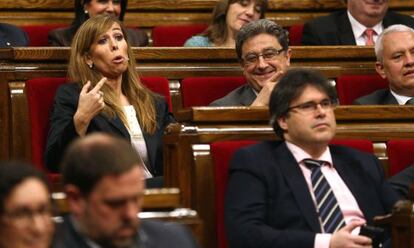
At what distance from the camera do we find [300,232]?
1354 millimetres

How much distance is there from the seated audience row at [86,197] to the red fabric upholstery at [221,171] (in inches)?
19.4

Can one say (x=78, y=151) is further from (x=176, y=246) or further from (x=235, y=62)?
(x=235, y=62)

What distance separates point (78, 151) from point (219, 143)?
0.55 metres

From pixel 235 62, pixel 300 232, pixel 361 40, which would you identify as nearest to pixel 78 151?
pixel 300 232

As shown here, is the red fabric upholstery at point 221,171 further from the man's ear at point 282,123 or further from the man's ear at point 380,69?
the man's ear at point 380,69

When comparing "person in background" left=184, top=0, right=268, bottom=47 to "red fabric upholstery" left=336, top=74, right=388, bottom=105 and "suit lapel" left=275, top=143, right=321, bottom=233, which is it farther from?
"suit lapel" left=275, top=143, right=321, bottom=233

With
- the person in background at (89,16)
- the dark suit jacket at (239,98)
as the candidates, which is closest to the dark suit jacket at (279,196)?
the dark suit jacket at (239,98)

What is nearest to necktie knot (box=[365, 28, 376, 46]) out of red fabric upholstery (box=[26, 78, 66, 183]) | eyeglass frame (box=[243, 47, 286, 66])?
eyeglass frame (box=[243, 47, 286, 66])

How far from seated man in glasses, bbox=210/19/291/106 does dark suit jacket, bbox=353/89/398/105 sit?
0.14 metres

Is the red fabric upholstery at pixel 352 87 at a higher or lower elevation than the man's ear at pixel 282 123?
higher

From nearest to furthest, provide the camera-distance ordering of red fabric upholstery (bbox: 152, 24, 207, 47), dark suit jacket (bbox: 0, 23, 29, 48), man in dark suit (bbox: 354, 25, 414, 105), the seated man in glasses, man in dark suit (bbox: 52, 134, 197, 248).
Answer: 1. man in dark suit (bbox: 52, 134, 197, 248)
2. the seated man in glasses
3. man in dark suit (bbox: 354, 25, 414, 105)
4. dark suit jacket (bbox: 0, 23, 29, 48)
5. red fabric upholstery (bbox: 152, 24, 207, 47)

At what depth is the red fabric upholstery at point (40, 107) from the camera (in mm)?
1731

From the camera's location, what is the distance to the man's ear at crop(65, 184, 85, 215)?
957 millimetres

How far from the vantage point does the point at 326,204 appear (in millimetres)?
1398
